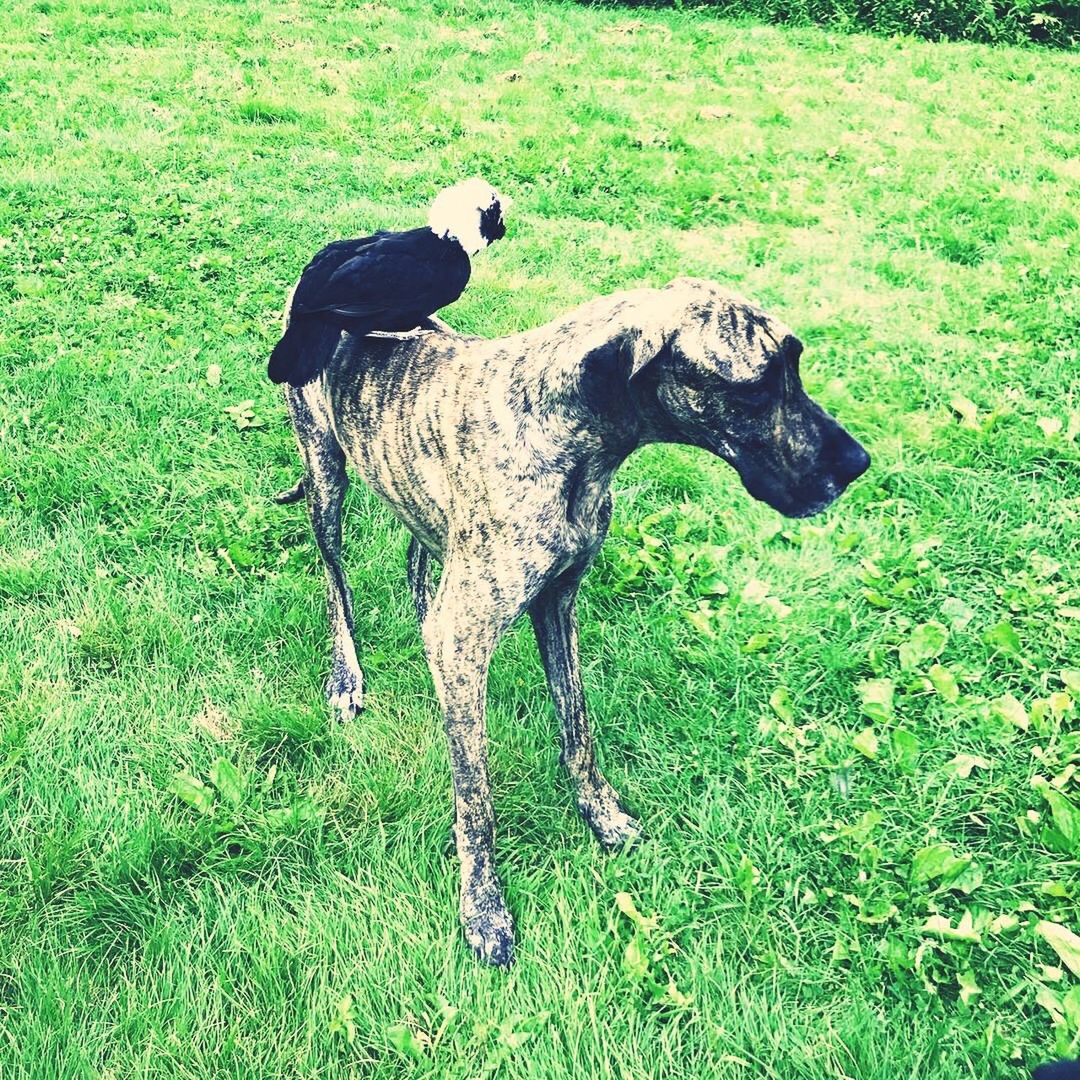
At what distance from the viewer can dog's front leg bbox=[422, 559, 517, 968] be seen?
2.40 meters

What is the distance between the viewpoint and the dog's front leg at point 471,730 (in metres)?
2.40

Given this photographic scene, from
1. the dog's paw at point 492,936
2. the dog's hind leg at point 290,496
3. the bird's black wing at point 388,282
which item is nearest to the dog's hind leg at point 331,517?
the bird's black wing at point 388,282

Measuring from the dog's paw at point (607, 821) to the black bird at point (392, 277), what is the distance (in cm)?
162

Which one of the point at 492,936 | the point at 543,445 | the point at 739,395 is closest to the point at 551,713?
the point at 492,936

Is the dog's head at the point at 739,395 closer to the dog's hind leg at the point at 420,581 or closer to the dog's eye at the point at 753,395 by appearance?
the dog's eye at the point at 753,395

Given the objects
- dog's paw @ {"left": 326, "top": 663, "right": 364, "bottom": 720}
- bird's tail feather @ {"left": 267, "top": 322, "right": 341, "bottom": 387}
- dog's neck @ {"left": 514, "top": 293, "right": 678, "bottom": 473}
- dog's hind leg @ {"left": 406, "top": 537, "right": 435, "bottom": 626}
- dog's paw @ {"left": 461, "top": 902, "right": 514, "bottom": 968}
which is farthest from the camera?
dog's hind leg @ {"left": 406, "top": 537, "right": 435, "bottom": 626}

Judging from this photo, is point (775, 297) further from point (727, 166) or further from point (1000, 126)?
point (1000, 126)

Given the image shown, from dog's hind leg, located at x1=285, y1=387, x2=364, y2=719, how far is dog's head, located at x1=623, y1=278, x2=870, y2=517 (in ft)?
4.61

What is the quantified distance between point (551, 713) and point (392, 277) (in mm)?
1631

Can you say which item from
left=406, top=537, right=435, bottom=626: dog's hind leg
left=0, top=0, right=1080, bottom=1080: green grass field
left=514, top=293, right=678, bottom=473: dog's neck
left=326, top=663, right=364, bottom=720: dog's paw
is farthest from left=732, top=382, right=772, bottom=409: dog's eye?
left=326, top=663, right=364, bottom=720: dog's paw

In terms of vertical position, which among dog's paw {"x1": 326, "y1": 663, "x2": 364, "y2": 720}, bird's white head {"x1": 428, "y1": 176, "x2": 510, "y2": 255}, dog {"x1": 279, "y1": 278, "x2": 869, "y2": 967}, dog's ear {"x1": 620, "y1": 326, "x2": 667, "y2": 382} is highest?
bird's white head {"x1": 428, "y1": 176, "x2": 510, "y2": 255}

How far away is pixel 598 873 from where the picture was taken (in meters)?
2.77

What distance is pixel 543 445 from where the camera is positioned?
2.27 m

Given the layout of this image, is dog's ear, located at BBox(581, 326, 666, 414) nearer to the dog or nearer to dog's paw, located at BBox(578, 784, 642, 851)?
the dog
